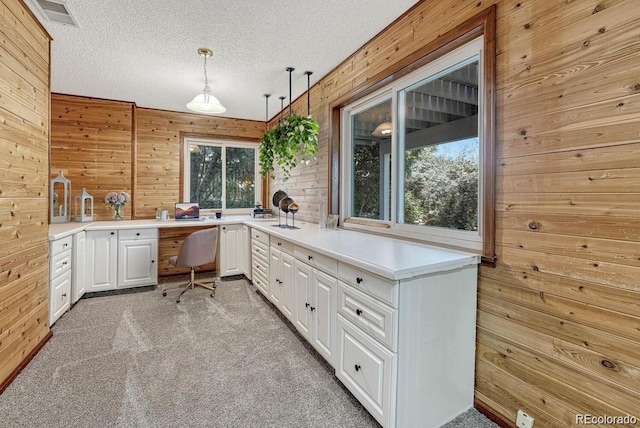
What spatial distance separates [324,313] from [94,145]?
4009 mm

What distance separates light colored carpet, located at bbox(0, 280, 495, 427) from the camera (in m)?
1.63

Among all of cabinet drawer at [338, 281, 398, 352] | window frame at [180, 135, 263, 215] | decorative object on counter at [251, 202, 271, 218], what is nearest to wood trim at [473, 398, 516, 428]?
cabinet drawer at [338, 281, 398, 352]

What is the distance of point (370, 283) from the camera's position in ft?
5.15

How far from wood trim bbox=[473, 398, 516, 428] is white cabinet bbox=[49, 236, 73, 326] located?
337cm

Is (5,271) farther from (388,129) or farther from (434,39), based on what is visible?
(434,39)

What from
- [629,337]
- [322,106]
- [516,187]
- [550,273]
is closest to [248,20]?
[322,106]

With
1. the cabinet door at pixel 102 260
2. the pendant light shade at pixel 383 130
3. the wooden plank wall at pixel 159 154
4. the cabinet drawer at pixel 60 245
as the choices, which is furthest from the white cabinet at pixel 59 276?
the pendant light shade at pixel 383 130

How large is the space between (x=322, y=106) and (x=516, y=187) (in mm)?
2392

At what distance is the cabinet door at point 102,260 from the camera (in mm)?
3515

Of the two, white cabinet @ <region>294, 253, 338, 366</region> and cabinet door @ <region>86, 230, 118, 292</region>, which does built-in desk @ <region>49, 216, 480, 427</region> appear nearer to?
white cabinet @ <region>294, 253, 338, 366</region>

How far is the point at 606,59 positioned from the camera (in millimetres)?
1184

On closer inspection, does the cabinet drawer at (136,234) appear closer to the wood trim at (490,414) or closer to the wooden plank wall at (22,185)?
the wooden plank wall at (22,185)

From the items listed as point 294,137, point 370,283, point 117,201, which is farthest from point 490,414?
point 117,201

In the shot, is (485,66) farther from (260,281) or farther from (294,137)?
(260,281)
